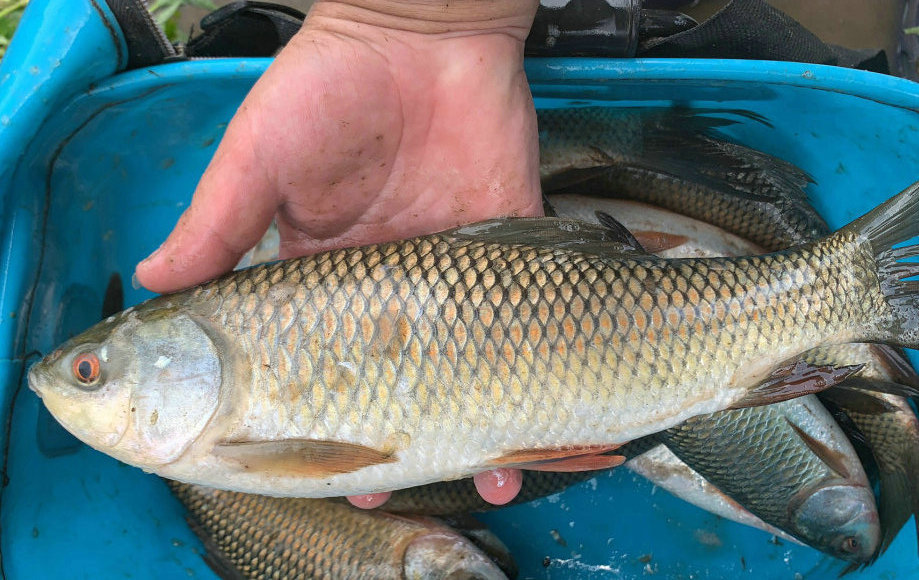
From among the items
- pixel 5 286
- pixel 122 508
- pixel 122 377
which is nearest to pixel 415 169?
pixel 122 377

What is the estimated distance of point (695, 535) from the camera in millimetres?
2543

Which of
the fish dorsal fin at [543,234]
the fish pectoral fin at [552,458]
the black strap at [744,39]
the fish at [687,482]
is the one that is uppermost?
the black strap at [744,39]

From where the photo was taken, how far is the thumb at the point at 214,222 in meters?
1.52

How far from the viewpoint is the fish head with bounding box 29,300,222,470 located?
1.38 metres

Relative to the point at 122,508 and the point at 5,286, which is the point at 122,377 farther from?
the point at 122,508

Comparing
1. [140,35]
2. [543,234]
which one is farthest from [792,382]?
[140,35]

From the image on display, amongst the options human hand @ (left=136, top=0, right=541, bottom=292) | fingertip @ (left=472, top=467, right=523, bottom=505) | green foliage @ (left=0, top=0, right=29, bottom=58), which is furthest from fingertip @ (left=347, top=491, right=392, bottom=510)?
green foliage @ (left=0, top=0, right=29, bottom=58)

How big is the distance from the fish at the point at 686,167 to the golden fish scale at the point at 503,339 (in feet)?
3.19

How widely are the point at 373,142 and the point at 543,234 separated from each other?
1.87 ft

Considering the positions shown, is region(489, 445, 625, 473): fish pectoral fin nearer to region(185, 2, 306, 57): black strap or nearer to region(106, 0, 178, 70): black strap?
region(106, 0, 178, 70): black strap

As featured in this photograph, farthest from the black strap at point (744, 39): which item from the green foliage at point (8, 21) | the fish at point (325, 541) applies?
the green foliage at point (8, 21)

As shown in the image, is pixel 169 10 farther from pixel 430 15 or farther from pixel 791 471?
pixel 791 471

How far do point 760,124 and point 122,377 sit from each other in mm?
2192

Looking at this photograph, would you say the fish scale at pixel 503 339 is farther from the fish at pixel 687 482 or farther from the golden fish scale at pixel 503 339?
the fish at pixel 687 482
